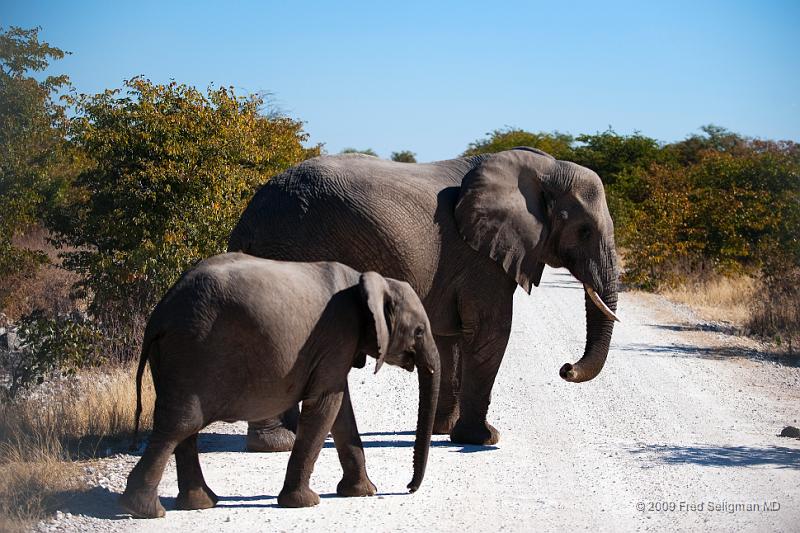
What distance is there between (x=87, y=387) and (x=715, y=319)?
12.8 meters

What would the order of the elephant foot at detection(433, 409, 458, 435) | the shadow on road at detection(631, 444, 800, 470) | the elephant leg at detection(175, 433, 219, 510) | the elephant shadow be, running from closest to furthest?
the elephant leg at detection(175, 433, 219, 510) → the shadow on road at detection(631, 444, 800, 470) → the elephant shadow → the elephant foot at detection(433, 409, 458, 435)

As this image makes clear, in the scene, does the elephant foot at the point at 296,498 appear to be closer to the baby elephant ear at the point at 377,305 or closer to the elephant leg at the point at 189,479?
the elephant leg at the point at 189,479

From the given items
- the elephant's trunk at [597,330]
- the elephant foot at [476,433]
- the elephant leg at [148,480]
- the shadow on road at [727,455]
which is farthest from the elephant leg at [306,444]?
the elephant's trunk at [597,330]

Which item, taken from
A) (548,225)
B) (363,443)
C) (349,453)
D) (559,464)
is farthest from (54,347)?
(559,464)

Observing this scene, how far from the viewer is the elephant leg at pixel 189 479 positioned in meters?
7.52

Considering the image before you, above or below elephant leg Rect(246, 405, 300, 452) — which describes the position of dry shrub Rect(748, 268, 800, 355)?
above

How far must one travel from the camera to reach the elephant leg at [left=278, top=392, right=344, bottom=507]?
303 inches

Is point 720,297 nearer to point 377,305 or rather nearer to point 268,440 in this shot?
point 268,440

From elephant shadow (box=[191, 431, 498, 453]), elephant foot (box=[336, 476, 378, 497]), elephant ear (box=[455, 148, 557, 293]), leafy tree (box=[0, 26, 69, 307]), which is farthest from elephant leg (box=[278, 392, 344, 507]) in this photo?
leafy tree (box=[0, 26, 69, 307])

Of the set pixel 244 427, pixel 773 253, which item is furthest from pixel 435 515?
pixel 773 253

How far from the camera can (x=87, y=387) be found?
37.6 feet

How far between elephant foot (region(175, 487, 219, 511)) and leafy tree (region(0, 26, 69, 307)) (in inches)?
271

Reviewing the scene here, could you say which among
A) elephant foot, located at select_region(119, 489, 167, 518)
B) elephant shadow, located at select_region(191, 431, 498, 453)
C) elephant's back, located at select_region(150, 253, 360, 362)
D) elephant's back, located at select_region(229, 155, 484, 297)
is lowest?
elephant shadow, located at select_region(191, 431, 498, 453)

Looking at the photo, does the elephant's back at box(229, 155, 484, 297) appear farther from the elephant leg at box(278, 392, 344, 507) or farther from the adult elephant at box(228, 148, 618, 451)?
the elephant leg at box(278, 392, 344, 507)
